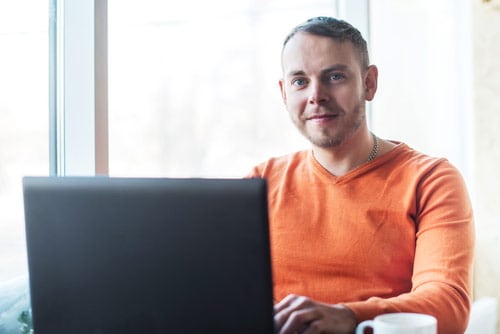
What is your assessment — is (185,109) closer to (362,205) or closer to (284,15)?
(284,15)

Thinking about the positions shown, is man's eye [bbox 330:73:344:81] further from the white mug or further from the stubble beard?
the white mug

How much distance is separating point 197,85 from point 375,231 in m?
0.94

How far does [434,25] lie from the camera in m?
2.55

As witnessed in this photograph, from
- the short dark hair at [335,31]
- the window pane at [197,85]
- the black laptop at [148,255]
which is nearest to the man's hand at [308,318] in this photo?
the black laptop at [148,255]

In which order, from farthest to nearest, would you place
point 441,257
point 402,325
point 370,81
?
point 370,81 < point 441,257 < point 402,325

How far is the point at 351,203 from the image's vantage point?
151 cm

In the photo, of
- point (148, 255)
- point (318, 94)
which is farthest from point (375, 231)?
point (148, 255)

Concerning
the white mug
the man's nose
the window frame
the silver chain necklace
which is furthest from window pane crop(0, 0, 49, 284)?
the white mug

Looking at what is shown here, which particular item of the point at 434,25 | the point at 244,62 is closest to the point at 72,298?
the point at 244,62

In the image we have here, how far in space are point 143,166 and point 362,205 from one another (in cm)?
85

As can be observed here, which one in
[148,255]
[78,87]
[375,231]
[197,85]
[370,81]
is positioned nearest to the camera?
[148,255]

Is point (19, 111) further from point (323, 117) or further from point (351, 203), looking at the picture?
point (351, 203)

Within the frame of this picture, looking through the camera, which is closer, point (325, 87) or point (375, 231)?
point (375, 231)

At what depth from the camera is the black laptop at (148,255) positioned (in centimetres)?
74
